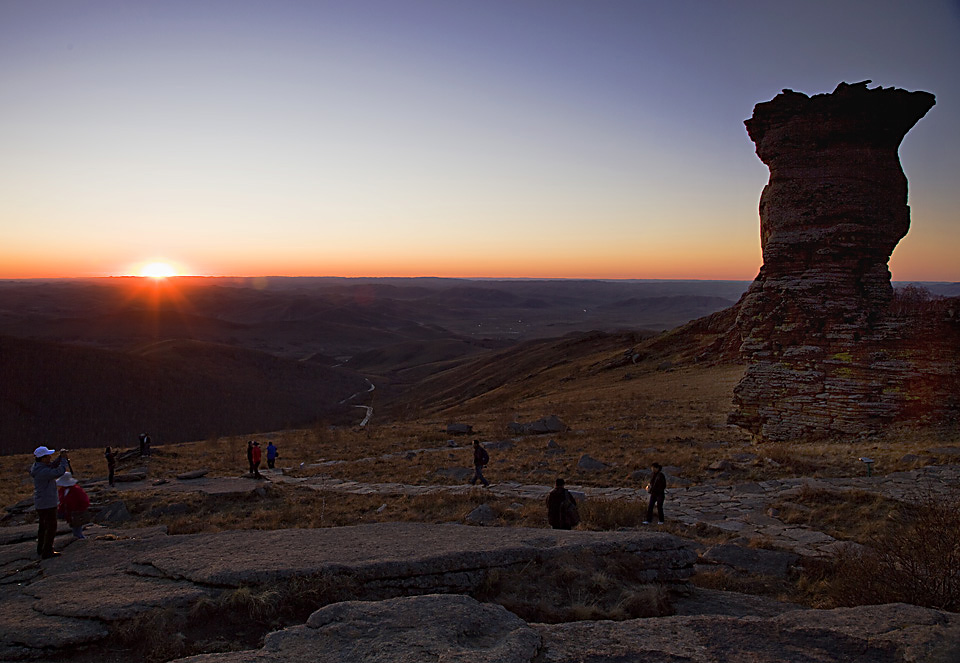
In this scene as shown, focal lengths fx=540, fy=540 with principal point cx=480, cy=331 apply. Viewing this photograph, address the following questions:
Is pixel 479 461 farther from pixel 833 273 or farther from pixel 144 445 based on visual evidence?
pixel 144 445

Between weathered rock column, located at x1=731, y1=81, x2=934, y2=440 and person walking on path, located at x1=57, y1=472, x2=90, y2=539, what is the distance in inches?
686

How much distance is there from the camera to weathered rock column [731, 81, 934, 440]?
54.5 ft

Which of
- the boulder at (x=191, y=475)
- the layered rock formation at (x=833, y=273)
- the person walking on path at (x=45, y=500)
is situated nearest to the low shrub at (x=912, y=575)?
the person walking on path at (x=45, y=500)

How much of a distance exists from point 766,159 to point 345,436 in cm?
2217

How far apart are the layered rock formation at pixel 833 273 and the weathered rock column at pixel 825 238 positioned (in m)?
0.03

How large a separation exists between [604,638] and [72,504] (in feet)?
23.4

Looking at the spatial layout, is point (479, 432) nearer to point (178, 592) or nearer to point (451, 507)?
point (451, 507)

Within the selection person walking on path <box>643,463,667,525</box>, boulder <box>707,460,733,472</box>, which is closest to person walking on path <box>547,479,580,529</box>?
person walking on path <box>643,463,667,525</box>

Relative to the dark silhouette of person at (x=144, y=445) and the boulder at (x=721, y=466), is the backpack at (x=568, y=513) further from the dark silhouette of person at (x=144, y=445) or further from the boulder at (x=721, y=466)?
the dark silhouette of person at (x=144, y=445)

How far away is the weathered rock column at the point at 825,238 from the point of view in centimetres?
1661

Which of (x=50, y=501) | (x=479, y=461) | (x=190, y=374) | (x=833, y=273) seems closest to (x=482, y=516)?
(x=479, y=461)

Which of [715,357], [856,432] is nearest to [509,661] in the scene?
[856,432]

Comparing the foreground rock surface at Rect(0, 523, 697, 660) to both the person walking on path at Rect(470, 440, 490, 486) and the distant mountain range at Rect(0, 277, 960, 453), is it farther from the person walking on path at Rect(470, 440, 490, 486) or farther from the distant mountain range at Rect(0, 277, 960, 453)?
the distant mountain range at Rect(0, 277, 960, 453)

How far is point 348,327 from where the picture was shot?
125000 mm
